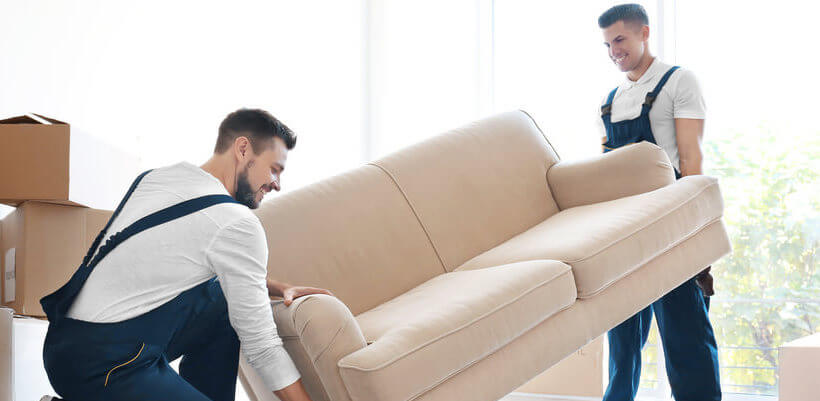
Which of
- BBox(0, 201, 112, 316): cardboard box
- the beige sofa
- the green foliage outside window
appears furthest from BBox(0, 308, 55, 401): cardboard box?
the green foliage outside window

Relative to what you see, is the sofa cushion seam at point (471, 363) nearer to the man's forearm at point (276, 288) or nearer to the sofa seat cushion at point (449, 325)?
the sofa seat cushion at point (449, 325)

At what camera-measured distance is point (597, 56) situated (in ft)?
13.3

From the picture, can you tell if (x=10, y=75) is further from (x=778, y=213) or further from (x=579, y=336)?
(x=778, y=213)

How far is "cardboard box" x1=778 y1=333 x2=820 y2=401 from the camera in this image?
1918mm

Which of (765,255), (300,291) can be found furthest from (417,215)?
(765,255)

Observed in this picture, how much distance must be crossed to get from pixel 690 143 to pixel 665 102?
16 centimetres

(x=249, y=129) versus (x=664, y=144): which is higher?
(x=249, y=129)

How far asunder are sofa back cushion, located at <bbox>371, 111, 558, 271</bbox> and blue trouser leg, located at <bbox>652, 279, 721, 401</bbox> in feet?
1.89

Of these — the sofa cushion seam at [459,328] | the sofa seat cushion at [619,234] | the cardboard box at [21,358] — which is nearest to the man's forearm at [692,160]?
the sofa seat cushion at [619,234]

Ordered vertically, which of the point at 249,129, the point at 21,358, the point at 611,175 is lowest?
the point at 21,358

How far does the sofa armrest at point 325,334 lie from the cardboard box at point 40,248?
70 centimetres

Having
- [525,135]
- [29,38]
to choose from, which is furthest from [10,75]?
[525,135]

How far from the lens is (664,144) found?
7.92 ft

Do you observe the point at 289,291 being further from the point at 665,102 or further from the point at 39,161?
the point at 665,102
